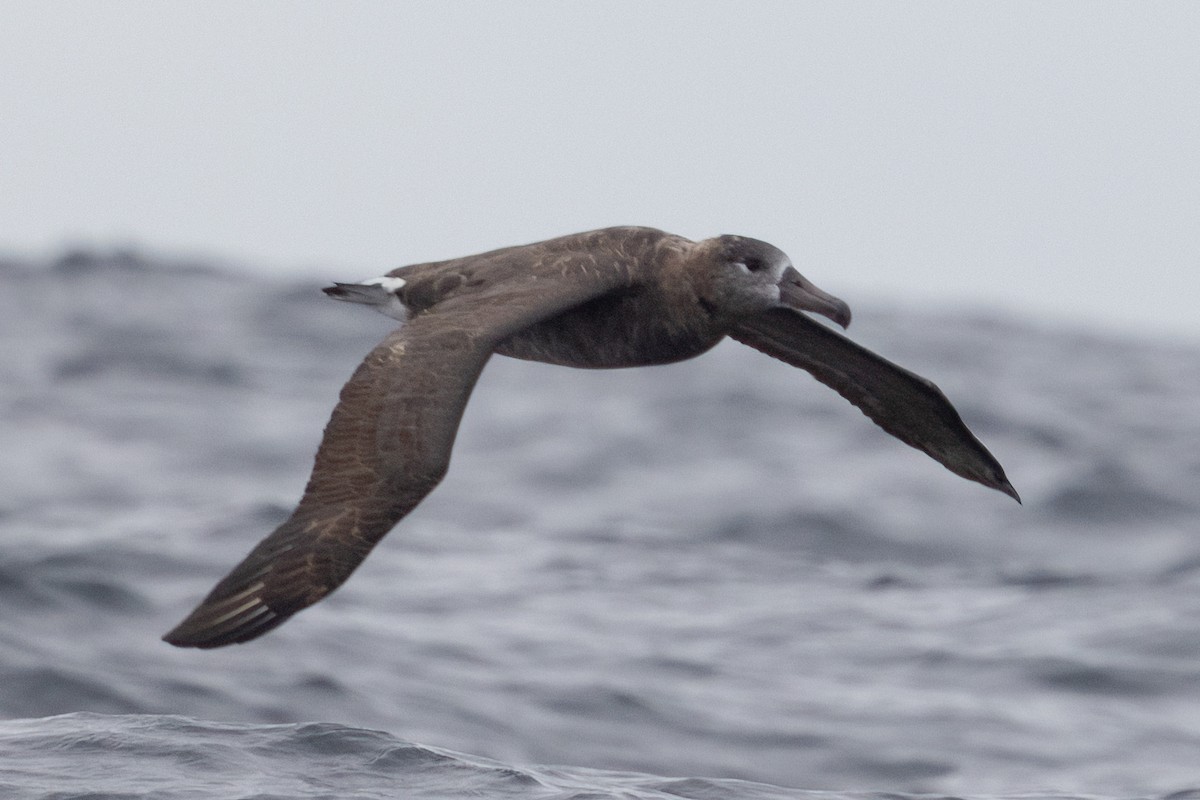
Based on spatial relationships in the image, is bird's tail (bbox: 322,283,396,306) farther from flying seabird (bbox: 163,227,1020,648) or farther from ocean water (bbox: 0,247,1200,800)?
ocean water (bbox: 0,247,1200,800)

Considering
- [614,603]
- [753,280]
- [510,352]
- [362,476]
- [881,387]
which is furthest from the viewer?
→ [614,603]

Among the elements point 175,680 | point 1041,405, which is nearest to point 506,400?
point 1041,405

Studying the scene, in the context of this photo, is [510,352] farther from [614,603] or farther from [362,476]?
[614,603]

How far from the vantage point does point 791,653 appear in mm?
10750

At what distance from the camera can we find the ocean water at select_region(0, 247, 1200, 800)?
8133mm

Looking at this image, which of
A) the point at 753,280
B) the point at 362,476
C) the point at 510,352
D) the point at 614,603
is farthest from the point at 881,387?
the point at 614,603

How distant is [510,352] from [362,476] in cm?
168

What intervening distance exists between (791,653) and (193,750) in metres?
4.77

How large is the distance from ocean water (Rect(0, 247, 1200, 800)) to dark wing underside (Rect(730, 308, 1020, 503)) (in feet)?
5.24

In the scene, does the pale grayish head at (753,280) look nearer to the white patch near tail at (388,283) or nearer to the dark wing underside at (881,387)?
the dark wing underside at (881,387)

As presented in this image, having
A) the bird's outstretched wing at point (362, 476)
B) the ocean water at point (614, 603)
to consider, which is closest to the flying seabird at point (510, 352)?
the bird's outstretched wing at point (362, 476)

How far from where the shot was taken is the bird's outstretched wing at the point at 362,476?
5641mm

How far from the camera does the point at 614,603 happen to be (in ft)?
38.4

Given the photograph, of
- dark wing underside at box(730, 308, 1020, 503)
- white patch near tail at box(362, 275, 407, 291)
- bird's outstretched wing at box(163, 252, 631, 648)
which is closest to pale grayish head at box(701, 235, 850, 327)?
dark wing underside at box(730, 308, 1020, 503)
